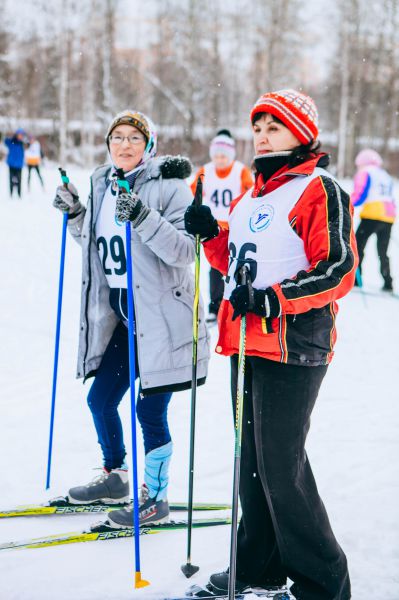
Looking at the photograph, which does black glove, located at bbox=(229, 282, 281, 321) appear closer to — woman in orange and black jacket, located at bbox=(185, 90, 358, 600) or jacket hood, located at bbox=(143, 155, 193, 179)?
woman in orange and black jacket, located at bbox=(185, 90, 358, 600)

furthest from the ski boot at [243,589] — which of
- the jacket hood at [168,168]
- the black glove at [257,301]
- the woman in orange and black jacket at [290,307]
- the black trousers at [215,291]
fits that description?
the black trousers at [215,291]

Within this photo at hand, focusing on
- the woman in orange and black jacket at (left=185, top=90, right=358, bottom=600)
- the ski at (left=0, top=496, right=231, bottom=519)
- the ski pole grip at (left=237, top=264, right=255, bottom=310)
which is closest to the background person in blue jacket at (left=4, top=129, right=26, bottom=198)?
the ski at (left=0, top=496, right=231, bottom=519)

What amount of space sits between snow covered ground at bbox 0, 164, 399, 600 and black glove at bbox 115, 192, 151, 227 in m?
1.44

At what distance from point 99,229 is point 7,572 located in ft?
4.87

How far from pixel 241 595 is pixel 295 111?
5.64ft

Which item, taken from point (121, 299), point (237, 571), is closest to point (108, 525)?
point (237, 571)

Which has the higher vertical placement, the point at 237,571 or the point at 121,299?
the point at 121,299

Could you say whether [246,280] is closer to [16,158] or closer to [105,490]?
[105,490]

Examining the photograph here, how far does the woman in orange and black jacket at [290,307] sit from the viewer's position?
73.5 inches

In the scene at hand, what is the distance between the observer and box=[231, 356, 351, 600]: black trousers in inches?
78.4

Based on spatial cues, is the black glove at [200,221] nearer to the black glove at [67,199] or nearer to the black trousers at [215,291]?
the black glove at [67,199]

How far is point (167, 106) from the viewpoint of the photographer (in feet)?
108

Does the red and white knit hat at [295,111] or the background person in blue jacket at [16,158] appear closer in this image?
the red and white knit hat at [295,111]

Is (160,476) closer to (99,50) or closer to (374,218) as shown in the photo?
(374,218)
